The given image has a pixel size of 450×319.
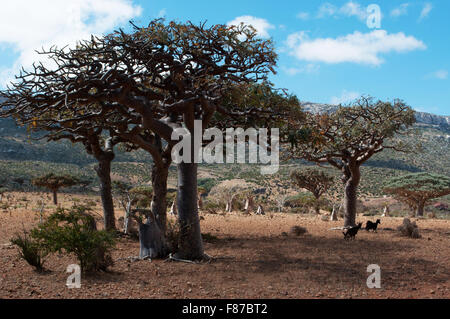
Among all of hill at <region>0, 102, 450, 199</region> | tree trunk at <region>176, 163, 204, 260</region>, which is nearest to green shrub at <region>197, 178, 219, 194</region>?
hill at <region>0, 102, 450, 199</region>

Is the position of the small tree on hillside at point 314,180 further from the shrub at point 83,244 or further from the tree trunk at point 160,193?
the shrub at point 83,244

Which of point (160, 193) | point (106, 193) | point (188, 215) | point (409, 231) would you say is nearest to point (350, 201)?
point (409, 231)

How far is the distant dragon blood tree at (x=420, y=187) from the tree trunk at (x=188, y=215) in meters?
20.6

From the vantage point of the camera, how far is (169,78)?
28.6ft

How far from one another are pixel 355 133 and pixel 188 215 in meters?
7.03

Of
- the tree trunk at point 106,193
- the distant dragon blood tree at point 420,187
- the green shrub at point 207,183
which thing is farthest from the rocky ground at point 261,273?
the green shrub at point 207,183

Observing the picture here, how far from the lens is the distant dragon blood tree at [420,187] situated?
24.4 meters

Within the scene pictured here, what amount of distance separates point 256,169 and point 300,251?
4315 centimetres

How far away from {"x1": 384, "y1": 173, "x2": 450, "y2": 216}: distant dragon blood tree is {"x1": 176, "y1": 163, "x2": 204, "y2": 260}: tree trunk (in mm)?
20595

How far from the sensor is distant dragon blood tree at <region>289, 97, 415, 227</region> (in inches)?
508

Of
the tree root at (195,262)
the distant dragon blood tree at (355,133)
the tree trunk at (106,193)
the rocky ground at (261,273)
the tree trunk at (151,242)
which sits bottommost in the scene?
the rocky ground at (261,273)
